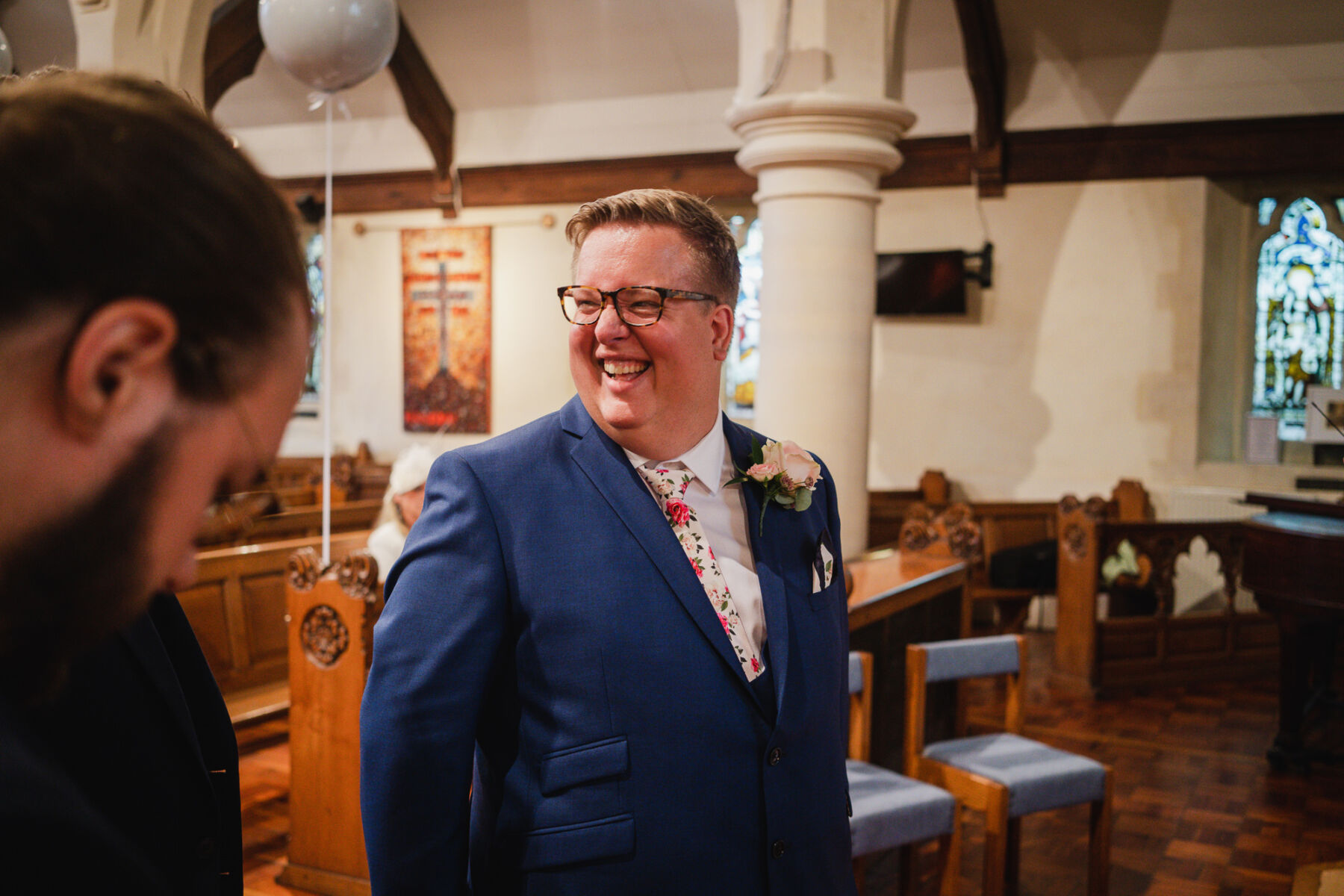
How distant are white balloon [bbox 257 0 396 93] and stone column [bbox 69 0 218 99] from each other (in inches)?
75.8

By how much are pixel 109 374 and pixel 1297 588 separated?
186 inches

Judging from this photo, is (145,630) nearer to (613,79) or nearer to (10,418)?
(10,418)

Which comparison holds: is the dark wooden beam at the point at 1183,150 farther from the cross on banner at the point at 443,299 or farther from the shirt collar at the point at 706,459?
the shirt collar at the point at 706,459

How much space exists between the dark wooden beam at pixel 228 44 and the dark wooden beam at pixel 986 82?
5.36 metres

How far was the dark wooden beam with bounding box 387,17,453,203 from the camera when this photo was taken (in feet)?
29.2

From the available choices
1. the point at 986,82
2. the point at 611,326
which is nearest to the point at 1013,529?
the point at 986,82

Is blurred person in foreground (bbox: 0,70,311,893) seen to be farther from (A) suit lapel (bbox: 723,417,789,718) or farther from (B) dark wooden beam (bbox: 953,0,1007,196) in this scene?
(B) dark wooden beam (bbox: 953,0,1007,196)

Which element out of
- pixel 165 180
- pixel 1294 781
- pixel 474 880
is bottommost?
pixel 1294 781

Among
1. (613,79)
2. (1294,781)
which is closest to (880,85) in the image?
(1294,781)

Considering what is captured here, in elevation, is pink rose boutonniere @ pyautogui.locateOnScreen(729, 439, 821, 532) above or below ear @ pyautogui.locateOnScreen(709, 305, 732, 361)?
below

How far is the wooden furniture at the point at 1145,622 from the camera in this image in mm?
5742

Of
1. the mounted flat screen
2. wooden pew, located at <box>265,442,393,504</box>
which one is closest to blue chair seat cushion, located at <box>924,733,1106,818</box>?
the mounted flat screen

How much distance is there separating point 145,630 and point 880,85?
3.71m

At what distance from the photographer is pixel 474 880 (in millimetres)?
1438
